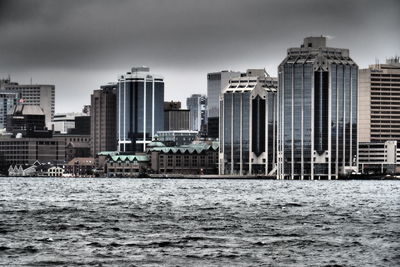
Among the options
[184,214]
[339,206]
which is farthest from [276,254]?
[339,206]

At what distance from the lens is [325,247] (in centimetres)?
9050

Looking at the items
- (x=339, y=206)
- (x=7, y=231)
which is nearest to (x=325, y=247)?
(x=7, y=231)

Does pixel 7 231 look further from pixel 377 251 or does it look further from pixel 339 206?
pixel 339 206

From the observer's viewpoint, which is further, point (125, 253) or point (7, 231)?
point (7, 231)

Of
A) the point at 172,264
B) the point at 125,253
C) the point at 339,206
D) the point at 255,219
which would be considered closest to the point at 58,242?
the point at 125,253

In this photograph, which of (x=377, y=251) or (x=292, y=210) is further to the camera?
(x=292, y=210)

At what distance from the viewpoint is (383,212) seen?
457ft

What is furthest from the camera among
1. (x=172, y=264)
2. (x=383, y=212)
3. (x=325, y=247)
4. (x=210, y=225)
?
(x=383, y=212)

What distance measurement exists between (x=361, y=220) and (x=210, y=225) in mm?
19715

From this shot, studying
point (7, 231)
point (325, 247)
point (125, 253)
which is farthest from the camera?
point (7, 231)

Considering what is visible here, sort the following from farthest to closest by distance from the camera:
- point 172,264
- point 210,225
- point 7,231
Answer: point 210,225 < point 7,231 < point 172,264

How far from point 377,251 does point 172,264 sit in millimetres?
18508

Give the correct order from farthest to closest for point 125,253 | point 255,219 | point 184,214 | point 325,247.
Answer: point 184,214 < point 255,219 < point 325,247 < point 125,253

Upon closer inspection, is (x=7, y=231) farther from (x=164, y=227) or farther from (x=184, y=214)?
(x=184, y=214)
